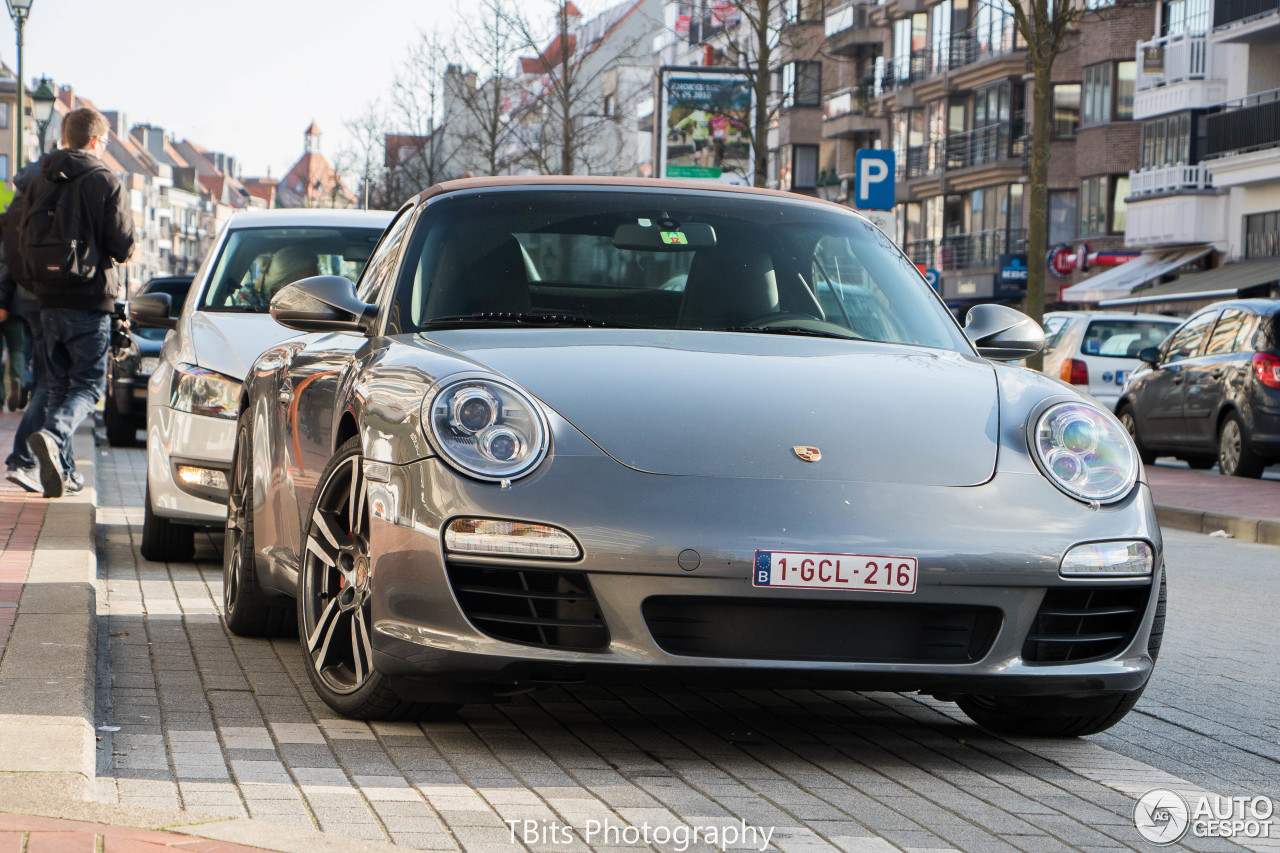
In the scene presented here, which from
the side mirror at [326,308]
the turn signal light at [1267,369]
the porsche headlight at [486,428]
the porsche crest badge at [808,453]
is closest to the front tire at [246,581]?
the side mirror at [326,308]

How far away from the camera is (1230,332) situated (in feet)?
62.3

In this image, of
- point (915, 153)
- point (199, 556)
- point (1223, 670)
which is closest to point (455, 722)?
point (1223, 670)

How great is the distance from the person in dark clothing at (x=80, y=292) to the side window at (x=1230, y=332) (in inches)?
470

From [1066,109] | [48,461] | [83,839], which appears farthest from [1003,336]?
[1066,109]

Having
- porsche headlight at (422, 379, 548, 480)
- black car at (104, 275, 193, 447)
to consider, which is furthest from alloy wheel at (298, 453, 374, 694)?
black car at (104, 275, 193, 447)

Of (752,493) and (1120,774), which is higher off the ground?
(752,493)

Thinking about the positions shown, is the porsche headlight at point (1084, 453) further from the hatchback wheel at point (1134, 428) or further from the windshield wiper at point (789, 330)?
the hatchback wheel at point (1134, 428)

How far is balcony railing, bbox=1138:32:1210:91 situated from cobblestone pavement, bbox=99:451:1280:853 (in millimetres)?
45613

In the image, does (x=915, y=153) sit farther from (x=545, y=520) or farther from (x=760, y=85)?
(x=545, y=520)

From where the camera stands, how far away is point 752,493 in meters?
4.38

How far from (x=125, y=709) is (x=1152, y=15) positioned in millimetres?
51583

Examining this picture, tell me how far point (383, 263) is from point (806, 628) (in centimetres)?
220

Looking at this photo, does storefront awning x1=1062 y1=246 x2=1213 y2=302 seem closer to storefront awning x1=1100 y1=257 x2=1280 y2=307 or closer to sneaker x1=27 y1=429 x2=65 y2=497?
storefront awning x1=1100 y1=257 x2=1280 y2=307

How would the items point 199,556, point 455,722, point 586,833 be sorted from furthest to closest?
point 199,556 → point 455,722 → point 586,833
